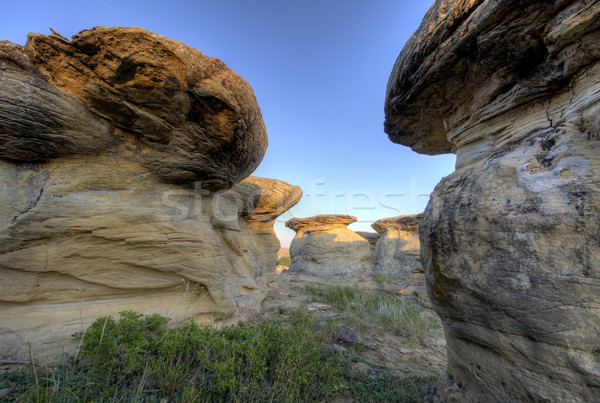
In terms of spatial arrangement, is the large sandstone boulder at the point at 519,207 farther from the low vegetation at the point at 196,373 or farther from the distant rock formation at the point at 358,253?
the distant rock formation at the point at 358,253

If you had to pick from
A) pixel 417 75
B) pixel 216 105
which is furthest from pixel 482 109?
pixel 216 105

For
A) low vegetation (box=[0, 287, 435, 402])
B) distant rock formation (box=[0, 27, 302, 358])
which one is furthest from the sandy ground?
distant rock formation (box=[0, 27, 302, 358])

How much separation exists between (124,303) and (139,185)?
183 cm

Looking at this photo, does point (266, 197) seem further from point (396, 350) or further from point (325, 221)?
point (325, 221)

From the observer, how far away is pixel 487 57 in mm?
2398

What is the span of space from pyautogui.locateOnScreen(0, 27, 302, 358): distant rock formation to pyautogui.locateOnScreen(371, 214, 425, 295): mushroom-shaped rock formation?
8.27 metres

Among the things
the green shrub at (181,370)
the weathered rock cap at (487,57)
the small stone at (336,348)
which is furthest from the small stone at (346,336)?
the weathered rock cap at (487,57)

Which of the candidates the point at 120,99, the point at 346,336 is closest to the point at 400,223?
the point at 346,336

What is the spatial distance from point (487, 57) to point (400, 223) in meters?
10.0

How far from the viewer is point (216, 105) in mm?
3371

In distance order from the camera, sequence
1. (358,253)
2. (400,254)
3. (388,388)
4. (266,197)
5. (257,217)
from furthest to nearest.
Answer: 1. (358,253)
2. (400,254)
3. (257,217)
4. (266,197)
5. (388,388)

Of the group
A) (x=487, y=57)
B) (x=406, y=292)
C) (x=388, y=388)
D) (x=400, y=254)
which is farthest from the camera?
(x=400, y=254)

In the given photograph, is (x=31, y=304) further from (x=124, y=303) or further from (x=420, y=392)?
(x=420, y=392)

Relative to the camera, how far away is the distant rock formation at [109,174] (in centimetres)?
282
